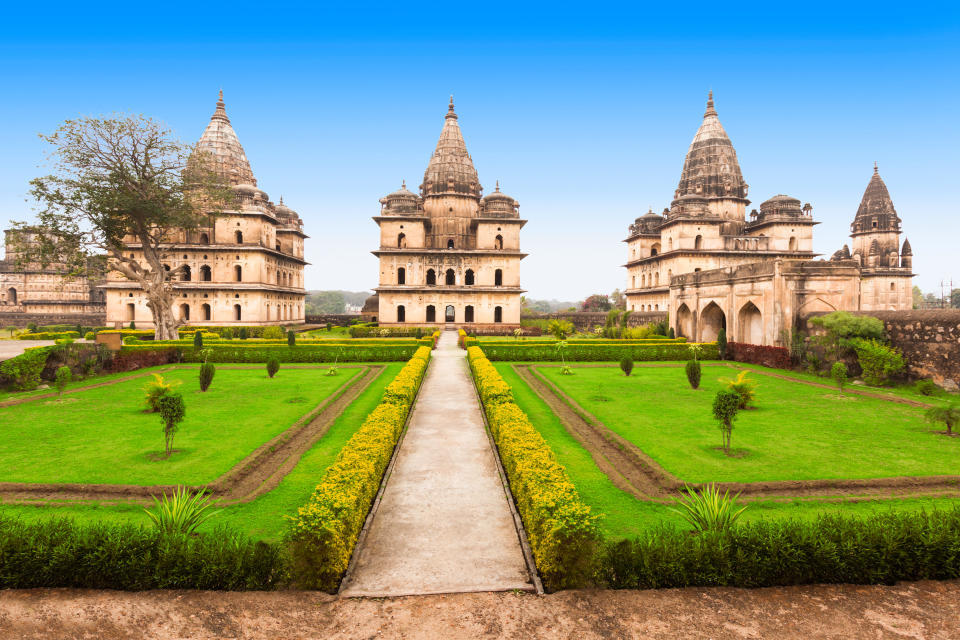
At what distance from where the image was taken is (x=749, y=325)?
27.1m

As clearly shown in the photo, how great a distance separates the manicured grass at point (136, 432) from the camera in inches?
320

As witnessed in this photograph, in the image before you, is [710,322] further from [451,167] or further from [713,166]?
[451,167]

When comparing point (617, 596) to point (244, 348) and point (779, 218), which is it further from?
point (779, 218)

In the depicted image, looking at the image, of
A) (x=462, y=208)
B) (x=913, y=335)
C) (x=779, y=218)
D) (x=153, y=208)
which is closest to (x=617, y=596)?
(x=913, y=335)

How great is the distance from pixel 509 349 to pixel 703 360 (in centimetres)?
1073

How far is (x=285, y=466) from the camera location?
27.9 ft

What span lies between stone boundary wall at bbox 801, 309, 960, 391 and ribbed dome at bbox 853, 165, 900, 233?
124 ft

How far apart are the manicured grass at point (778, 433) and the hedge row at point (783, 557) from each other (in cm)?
276

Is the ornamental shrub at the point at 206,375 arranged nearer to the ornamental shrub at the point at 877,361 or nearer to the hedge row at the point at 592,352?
the hedge row at the point at 592,352

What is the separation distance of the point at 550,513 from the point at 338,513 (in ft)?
8.05

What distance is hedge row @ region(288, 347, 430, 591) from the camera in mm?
4844

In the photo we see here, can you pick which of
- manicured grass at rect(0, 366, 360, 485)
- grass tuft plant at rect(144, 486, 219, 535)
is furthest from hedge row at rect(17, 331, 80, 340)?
grass tuft plant at rect(144, 486, 219, 535)

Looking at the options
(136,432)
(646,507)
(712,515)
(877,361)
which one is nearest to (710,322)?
(877,361)

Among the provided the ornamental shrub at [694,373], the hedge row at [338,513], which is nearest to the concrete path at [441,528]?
the hedge row at [338,513]
